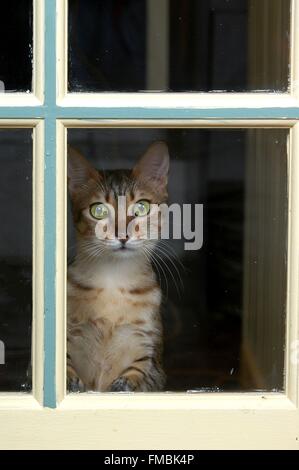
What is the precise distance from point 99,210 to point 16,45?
0.62 meters

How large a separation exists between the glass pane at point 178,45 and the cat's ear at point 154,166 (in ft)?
0.51

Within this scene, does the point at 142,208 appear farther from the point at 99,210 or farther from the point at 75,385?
the point at 75,385

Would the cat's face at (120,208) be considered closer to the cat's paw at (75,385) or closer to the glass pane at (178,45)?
the glass pane at (178,45)

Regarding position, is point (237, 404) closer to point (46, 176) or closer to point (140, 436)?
point (140, 436)

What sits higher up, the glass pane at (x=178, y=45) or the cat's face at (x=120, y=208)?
the glass pane at (x=178, y=45)

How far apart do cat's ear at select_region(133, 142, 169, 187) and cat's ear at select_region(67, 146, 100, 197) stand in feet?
0.34

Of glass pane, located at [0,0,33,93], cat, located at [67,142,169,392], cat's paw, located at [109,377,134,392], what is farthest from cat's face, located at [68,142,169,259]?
glass pane, located at [0,0,33,93]

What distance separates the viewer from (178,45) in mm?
1819

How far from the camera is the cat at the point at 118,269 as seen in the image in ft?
5.17

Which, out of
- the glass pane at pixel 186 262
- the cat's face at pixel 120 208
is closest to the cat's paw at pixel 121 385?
the glass pane at pixel 186 262

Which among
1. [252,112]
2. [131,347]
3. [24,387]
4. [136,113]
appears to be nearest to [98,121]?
[136,113]

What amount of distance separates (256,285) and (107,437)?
Result: 1.69 ft

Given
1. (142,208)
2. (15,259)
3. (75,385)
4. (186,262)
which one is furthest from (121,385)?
(142,208)

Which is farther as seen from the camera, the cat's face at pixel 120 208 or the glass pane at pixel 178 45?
the cat's face at pixel 120 208
